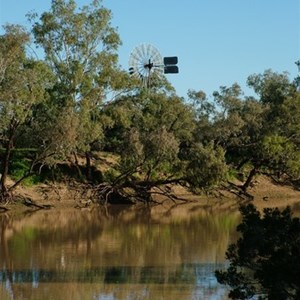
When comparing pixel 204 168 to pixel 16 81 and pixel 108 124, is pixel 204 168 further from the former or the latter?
pixel 16 81

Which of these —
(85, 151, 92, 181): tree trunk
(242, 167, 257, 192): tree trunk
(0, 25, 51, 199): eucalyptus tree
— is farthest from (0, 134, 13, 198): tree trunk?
(242, 167, 257, 192): tree trunk

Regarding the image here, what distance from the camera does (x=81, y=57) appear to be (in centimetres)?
3891

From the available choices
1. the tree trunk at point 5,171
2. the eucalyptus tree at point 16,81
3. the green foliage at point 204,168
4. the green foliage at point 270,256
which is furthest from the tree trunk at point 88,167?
the green foliage at point 270,256

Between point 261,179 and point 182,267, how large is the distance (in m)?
33.4

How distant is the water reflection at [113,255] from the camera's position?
14.0m

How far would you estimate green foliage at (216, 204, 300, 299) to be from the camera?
9.82 m

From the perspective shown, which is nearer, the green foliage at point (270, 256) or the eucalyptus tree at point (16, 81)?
the green foliage at point (270, 256)

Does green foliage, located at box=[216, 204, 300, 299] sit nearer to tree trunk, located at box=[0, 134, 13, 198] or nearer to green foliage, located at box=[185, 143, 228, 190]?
tree trunk, located at box=[0, 134, 13, 198]

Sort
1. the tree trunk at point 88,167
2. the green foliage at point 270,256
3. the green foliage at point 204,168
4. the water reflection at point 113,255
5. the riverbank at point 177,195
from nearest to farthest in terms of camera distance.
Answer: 1. the green foliage at point 270,256
2. the water reflection at point 113,255
3. the riverbank at point 177,195
4. the green foliage at point 204,168
5. the tree trunk at point 88,167

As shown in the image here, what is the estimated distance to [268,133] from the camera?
46.2m

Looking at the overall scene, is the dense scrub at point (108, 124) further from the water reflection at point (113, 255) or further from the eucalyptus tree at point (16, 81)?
the water reflection at point (113, 255)

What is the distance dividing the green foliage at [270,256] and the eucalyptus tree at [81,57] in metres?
26.6

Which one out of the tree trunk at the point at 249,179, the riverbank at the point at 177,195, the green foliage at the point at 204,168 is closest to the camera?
the riverbank at the point at 177,195

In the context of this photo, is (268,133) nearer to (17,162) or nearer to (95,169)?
(95,169)
